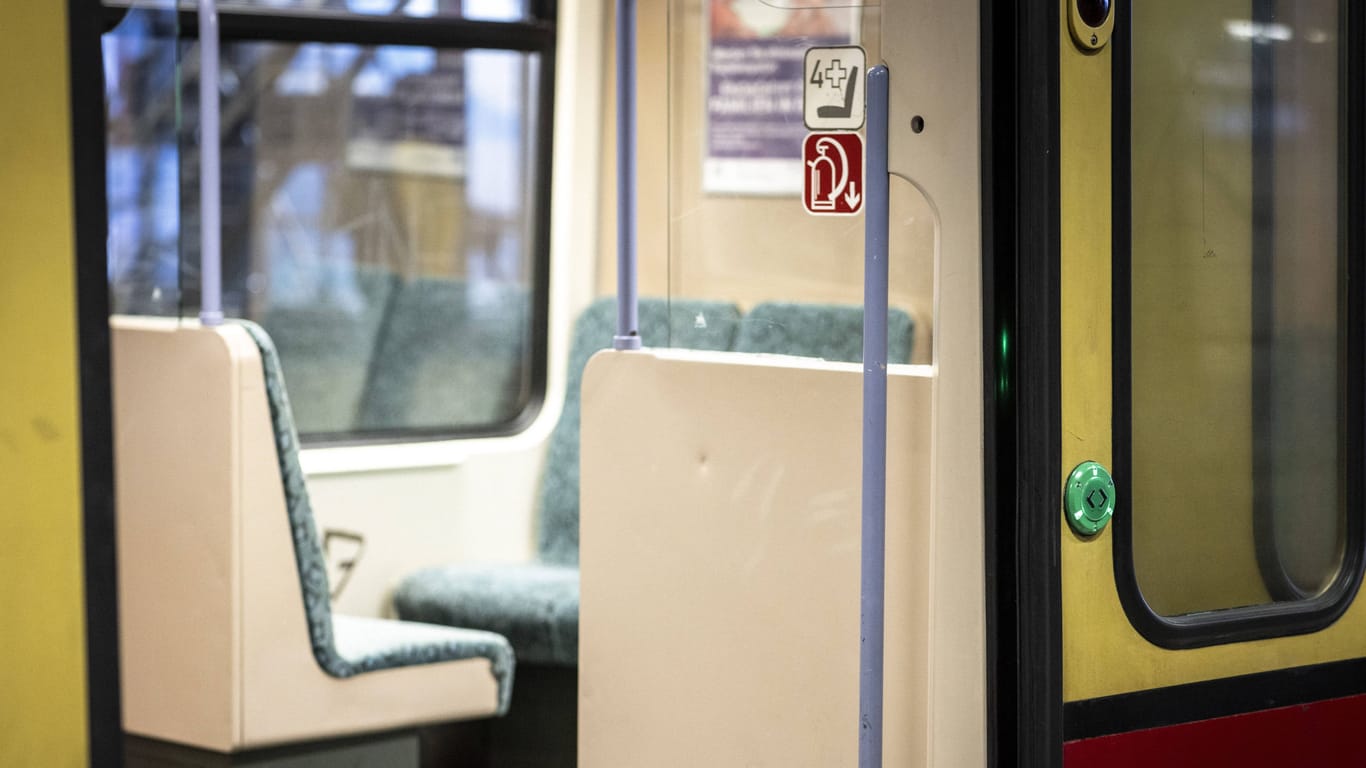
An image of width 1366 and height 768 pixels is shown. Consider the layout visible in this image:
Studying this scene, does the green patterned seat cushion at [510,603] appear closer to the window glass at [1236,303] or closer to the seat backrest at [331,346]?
the seat backrest at [331,346]

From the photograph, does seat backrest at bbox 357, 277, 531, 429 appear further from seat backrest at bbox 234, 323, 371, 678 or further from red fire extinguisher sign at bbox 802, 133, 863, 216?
red fire extinguisher sign at bbox 802, 133, 863, 216

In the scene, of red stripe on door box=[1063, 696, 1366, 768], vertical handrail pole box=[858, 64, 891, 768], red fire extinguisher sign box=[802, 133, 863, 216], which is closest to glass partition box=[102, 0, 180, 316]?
red fire extinguisher sign box=[802, 133, 863, 216]

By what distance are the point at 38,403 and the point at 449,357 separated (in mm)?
2970

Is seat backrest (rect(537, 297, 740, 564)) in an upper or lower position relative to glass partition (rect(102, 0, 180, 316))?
lower

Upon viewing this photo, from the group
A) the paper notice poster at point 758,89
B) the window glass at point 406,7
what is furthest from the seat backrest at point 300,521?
the window glass at point 406,7

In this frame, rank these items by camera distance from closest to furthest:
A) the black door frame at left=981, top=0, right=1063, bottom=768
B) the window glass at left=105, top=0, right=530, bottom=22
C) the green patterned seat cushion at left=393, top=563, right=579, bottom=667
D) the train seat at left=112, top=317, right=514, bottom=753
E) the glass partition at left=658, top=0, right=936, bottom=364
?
the black door frame at left=981, top=0, right=1063, bottom=768 → the glass partition at left=658, top=0, right=936, bottom=364 → the train seat at left=112, top=317, right=514, bottom=753 → the green patterned seat cushion at left=393, top=563, right=579, bottom=667 → the window glass at left=105, top=0, right=530, bottom=22

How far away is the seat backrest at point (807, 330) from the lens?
2.19 m

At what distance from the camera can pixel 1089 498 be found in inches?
79.0

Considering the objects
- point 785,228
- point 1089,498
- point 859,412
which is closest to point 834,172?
point 785,228

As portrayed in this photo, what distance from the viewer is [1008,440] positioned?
199cm

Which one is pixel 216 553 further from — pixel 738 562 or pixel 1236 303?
pixel 1236 303

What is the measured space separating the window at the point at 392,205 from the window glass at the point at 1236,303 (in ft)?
8.42

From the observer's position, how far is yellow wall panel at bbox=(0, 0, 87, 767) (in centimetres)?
144

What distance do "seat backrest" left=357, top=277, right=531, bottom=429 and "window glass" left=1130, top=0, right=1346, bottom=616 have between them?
2.60 m
